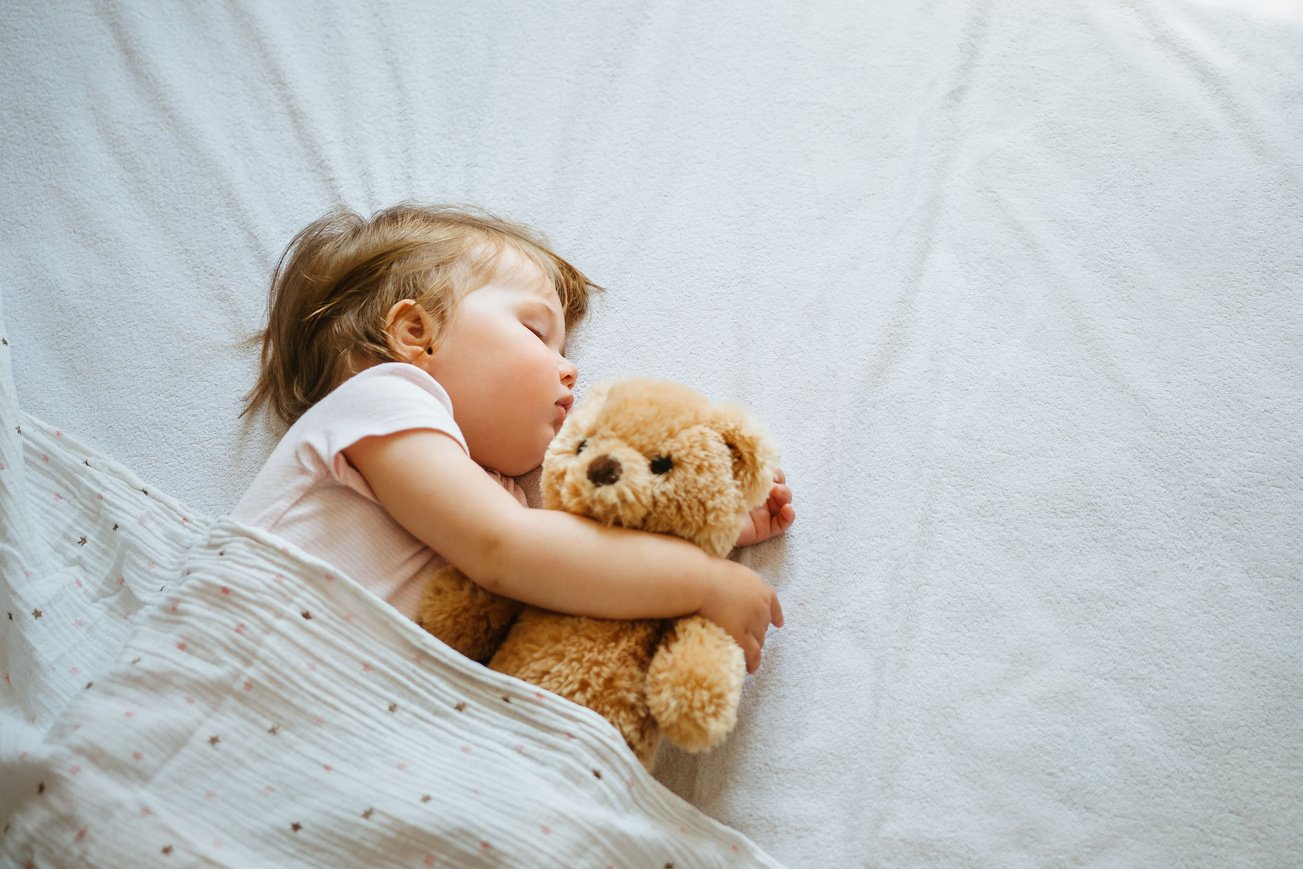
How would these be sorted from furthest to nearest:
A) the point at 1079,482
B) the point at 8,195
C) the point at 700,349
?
the point at 8,195 < the point at 700,349 < the point at 1079,482

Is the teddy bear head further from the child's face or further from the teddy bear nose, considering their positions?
the child's face

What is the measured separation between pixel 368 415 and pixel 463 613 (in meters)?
0.20

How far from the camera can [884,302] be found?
114 centimetres

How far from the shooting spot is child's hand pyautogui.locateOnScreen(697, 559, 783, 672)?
0.89 m

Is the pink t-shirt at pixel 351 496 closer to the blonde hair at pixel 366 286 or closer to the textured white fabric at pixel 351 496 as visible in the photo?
the textured white fabric at pixel 351 496

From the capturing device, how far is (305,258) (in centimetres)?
116

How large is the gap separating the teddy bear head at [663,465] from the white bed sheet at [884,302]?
0.53 feet

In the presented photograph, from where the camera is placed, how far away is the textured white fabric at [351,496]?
36.9 inches

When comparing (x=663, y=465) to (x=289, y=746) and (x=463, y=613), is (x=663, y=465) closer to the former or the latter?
(x=463, y=613)

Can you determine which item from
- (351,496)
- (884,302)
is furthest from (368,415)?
(884,302)

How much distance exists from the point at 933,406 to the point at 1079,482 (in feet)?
0.53

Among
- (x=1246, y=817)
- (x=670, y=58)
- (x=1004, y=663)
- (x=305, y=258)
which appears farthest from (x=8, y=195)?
(x=1246, y=817)

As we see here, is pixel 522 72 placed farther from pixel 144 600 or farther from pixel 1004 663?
pixel 1004 663

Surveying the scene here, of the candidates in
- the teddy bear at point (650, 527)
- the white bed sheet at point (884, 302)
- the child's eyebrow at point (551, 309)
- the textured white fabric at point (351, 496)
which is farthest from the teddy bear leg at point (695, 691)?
the child's eyebrow at point (551, 309)
